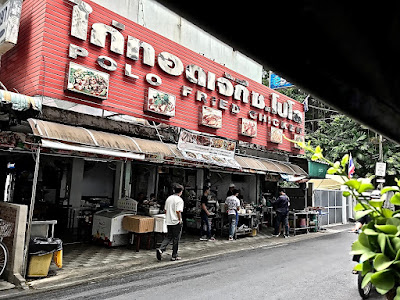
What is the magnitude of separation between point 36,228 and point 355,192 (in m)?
7.56

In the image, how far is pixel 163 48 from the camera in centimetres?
1087

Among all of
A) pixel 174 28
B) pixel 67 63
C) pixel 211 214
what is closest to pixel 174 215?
pixel 211 214

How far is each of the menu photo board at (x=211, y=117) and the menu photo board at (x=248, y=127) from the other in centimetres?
141

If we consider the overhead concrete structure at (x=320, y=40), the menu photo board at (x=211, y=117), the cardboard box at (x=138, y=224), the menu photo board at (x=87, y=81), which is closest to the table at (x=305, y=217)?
the menu photo board at (x=211, y=117)

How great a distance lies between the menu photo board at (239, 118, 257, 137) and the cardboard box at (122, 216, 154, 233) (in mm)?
5864

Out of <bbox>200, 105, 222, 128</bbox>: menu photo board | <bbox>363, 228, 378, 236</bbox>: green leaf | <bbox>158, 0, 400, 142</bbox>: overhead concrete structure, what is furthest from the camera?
<bbox>200, 105, 222, 128</bbox>: menu photo board

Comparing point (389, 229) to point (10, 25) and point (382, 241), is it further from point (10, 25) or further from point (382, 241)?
point (10, 25)

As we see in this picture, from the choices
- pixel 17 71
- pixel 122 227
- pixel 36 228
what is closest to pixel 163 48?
pixel 17 71

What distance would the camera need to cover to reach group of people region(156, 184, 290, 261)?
8570 millimetres

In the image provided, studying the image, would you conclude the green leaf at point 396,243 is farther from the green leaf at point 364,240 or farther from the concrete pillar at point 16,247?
the concrete pillar at point 16,247

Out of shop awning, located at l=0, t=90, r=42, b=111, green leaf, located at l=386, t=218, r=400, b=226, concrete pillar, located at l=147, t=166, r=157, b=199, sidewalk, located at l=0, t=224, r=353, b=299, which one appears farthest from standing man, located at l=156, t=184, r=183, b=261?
green leaf, located at l=386, t=218, r=400, b=226

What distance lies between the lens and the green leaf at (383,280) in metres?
1.53

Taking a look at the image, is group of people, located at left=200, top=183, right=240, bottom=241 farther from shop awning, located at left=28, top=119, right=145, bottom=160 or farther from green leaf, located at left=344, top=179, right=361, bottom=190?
green leaf, located at left=344, top=179, right=361, bottom=190

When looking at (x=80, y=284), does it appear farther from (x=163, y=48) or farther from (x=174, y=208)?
(x=163, y=48)
